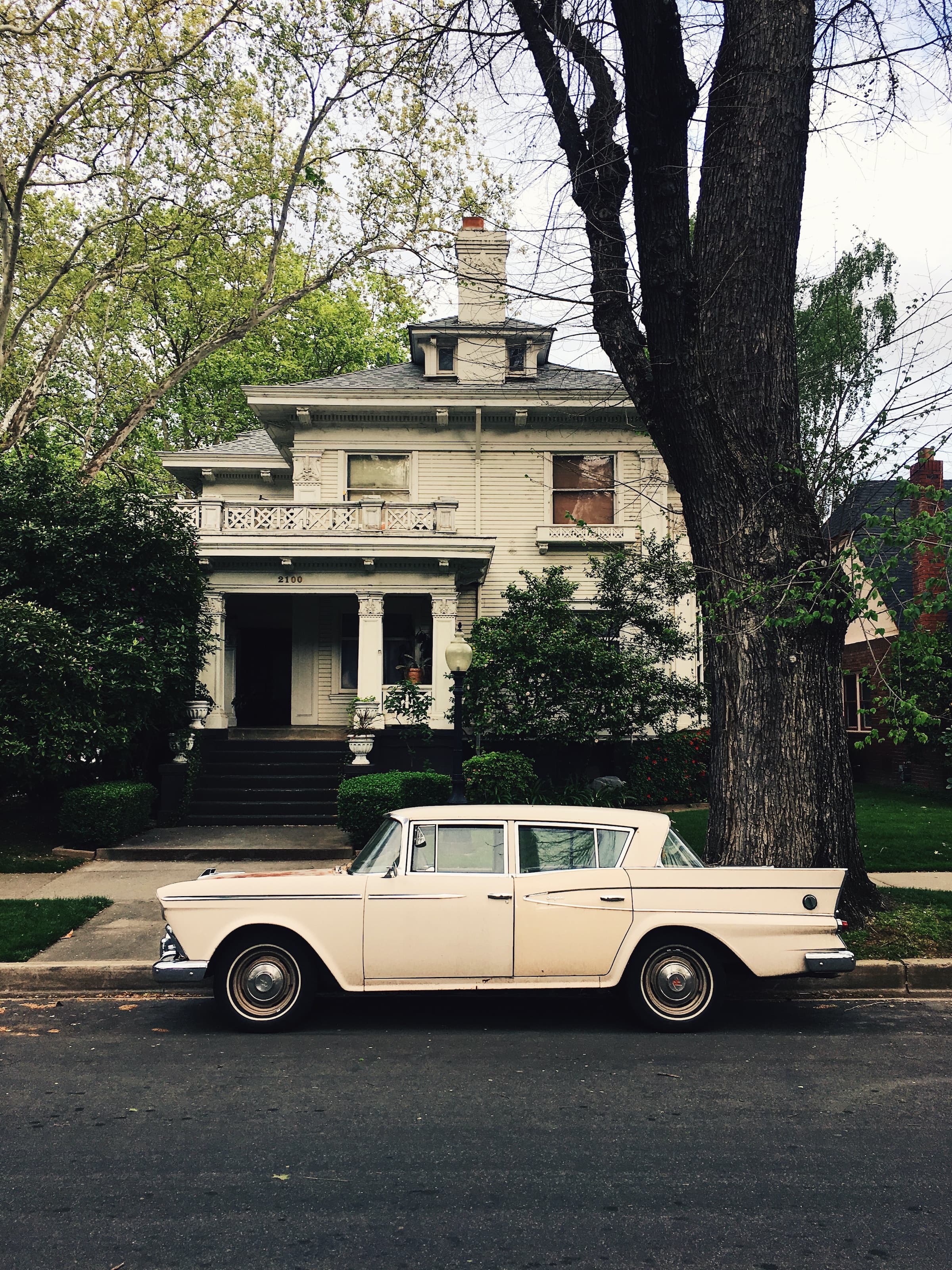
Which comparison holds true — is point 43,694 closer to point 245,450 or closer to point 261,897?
point 261,897

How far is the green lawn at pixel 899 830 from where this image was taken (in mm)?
12156

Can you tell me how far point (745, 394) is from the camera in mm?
8391

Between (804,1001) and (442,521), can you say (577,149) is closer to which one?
(804,1001)

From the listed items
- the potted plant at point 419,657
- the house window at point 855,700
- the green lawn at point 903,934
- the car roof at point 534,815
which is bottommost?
the green lawn at point 903,934

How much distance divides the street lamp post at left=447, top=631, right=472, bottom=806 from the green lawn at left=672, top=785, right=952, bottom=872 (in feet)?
9.26

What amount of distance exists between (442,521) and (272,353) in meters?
19.4

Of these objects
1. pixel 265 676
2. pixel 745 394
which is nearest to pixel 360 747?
pixel 265 676

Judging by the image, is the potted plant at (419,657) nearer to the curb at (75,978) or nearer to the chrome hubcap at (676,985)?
the curb at (75,978)

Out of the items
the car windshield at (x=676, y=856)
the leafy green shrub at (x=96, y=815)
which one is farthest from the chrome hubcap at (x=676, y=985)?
the leafy green shrub at (x=96, y=815)

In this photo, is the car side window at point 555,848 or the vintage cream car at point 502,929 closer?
the vintage cream car at point 502,929

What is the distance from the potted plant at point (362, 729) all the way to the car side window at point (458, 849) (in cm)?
1021

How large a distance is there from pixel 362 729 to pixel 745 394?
34.3 feet

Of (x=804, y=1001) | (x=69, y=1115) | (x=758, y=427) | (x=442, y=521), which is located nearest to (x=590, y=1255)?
(x=69, y=1115)

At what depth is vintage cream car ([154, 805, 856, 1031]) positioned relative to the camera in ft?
20.8
